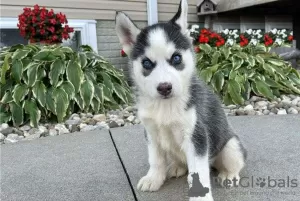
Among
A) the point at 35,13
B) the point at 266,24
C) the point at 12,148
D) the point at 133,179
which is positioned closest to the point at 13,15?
the point at 35,13

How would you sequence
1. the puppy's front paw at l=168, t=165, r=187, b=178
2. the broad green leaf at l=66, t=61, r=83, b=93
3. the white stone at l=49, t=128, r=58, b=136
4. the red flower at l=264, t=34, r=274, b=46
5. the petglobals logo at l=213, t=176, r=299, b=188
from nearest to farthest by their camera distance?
the petglobals logo at l=213, t=176, r=299, b=188, the puppy's front paw at l=168, t=165, r=187, b=178, the white stone at l=49, t=128, r=58, b=136, the broad green leaf at l=66, t=61, r=83, b=93, the red flower at l=264, t=34, r=274, b=46

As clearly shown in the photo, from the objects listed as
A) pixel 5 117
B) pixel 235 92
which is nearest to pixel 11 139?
pixel 5 117

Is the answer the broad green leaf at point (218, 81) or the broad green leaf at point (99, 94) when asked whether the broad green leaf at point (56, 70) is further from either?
the broad green leaf at point (218, 81)

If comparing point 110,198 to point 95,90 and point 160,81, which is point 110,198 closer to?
point 160,81

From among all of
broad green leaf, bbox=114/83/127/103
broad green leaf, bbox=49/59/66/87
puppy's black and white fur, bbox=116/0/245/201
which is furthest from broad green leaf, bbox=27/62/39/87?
puppy's black and white fur, bbox=116/0/245/201

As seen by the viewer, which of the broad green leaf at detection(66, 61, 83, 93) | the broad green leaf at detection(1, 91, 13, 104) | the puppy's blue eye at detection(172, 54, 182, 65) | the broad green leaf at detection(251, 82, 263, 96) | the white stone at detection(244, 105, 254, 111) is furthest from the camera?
the broad green leaf at detection(251, 82, 263, 96)

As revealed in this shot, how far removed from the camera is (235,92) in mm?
5082

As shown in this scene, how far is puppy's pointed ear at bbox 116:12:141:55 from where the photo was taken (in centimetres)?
218

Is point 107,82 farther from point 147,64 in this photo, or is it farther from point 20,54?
point 147,64

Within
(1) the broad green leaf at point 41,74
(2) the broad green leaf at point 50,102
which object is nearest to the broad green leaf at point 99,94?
(2) the broad green leaf at point 50,102

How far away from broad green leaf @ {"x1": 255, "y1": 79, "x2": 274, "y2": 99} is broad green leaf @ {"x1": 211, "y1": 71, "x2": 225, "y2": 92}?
0.59 meters

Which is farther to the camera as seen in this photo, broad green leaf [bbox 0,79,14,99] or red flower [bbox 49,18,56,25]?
red flower [bbox 49,18,56,25]

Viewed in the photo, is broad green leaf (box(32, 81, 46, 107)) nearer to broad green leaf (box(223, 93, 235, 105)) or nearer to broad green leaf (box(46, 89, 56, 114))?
broad green leaf (box(46, 89, 56, 114))

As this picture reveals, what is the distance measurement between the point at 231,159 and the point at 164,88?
846 millimetres
